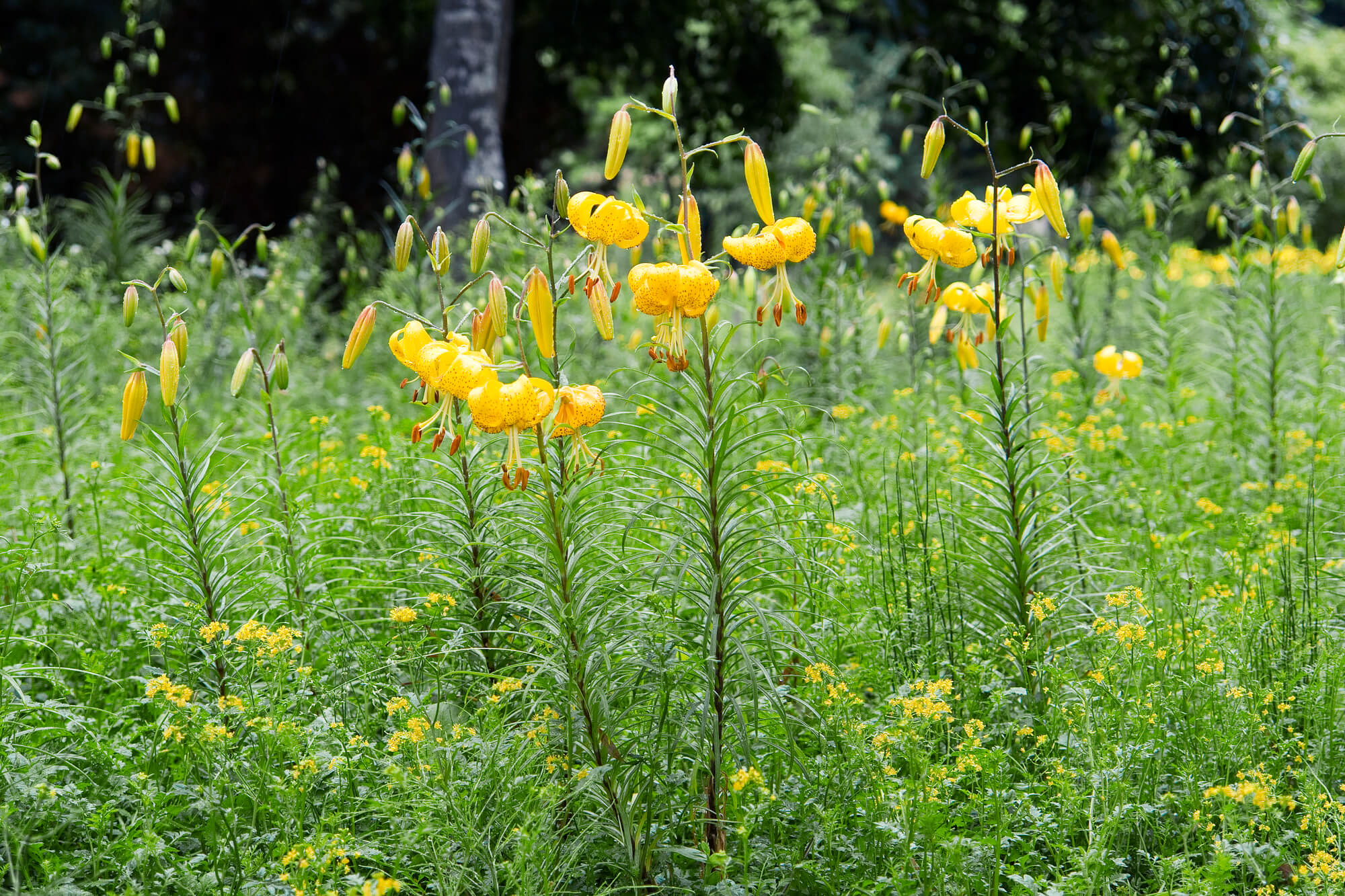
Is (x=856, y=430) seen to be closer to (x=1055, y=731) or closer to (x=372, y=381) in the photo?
(x=1055, y=731)

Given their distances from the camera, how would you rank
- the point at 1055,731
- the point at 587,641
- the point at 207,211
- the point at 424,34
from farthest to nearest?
1. the point at 424,34
2. the point at 207,211
3. the point at 1055,731
4. the point at 587,641

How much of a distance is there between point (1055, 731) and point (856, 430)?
2.03 meters

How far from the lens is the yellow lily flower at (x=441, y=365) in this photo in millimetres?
1681

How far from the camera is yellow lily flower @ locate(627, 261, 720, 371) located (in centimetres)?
176

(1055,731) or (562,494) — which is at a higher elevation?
(562,494)

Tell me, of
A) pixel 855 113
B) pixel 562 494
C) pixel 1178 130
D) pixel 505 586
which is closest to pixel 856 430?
pixel 505 586

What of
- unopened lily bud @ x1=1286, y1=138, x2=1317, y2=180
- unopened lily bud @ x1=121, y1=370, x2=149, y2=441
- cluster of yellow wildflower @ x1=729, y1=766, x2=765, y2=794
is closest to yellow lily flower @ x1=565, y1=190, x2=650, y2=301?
cluster of yellow wildflower @ x1=729, y1=766, x2=765, y2=794

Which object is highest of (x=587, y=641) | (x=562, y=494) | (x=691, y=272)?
(x=691, y=272)

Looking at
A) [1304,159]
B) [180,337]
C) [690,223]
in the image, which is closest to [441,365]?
[690,223]

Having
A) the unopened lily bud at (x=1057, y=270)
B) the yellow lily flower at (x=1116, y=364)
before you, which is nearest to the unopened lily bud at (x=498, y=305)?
the unopened lily bud at (x=1057, y=270)

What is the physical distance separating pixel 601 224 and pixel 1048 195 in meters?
1.05

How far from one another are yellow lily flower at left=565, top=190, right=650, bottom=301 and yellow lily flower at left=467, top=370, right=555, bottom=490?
268 millimetres

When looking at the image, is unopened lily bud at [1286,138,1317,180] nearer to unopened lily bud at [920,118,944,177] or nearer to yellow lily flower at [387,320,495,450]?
unopened lily bud at [920,118,944,177]

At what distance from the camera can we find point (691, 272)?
1.75m
